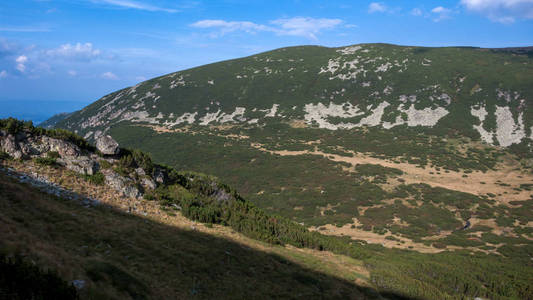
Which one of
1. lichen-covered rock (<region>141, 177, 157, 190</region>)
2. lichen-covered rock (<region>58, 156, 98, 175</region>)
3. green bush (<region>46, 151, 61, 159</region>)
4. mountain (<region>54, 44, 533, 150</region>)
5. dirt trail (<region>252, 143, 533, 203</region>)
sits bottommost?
dirt trail (<region>252, 143, 533, 203</region>)

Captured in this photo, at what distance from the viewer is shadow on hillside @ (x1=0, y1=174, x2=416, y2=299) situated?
943 centimetres

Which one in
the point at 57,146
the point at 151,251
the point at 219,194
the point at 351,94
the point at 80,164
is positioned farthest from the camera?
the point at 351,94

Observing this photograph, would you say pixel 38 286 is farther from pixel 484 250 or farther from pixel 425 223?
pixel 425 223

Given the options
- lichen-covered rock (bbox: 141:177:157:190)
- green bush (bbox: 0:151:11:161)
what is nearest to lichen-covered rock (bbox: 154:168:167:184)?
lichen-covered rock (bbox: 141:177:157:190)

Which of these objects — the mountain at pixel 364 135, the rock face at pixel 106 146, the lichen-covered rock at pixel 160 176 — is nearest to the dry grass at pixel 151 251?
the rock face at pixel 106 146

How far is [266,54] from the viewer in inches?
6388

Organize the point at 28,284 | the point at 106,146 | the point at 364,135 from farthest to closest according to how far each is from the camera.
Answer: the point at 364,135
the point at 106,146
the point at 28,284

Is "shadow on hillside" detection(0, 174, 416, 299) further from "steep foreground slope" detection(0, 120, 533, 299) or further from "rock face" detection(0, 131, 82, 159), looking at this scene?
"rock face" detection(0, 131, 82, 159)

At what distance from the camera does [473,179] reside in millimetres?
51844

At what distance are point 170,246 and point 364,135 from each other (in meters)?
76.3

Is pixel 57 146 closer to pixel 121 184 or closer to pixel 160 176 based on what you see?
pixel 121 184

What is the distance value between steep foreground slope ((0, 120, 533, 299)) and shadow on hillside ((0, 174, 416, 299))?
0.19 feet

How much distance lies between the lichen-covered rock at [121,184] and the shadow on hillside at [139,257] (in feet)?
9.65

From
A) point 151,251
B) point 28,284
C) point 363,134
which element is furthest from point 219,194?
point 363,134
